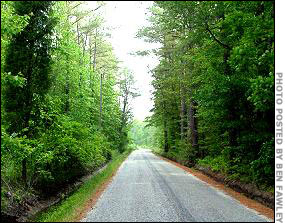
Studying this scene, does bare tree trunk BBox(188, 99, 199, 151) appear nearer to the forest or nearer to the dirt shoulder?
the forest

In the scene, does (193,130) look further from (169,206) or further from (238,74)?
(169,206)

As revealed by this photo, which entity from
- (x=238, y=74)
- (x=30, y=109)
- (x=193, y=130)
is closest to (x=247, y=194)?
(x=238, y=74)

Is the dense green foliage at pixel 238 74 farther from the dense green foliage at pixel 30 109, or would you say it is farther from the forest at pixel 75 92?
the dense green foliage at pixel 30 109

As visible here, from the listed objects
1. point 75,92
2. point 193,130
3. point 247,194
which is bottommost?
point 247,194

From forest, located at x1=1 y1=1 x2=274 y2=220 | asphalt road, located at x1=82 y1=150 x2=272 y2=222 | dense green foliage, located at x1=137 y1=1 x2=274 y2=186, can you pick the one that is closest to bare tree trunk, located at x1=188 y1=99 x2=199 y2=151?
forest, located at x1=1 y1=1 x2=274 y2=220

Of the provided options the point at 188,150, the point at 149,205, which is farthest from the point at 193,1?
the point at 188,150

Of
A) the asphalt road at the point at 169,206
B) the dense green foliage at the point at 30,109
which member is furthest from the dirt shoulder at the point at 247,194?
the dense green foliage at the point at 30,109

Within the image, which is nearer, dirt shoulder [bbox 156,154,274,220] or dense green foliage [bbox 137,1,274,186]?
dirt shoulder [bbox 156,154,274,220]

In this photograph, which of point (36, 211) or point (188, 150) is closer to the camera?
point (36, 211)

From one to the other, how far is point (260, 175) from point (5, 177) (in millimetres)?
8925

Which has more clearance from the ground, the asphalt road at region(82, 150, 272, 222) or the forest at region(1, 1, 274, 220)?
the forest at region(1, 1, 274, 220)

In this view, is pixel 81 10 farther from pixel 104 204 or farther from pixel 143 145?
pixel 143 145

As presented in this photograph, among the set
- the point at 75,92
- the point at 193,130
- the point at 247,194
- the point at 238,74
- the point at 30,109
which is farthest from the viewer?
the point at 193,130

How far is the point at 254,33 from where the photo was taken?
9719 millimetres
